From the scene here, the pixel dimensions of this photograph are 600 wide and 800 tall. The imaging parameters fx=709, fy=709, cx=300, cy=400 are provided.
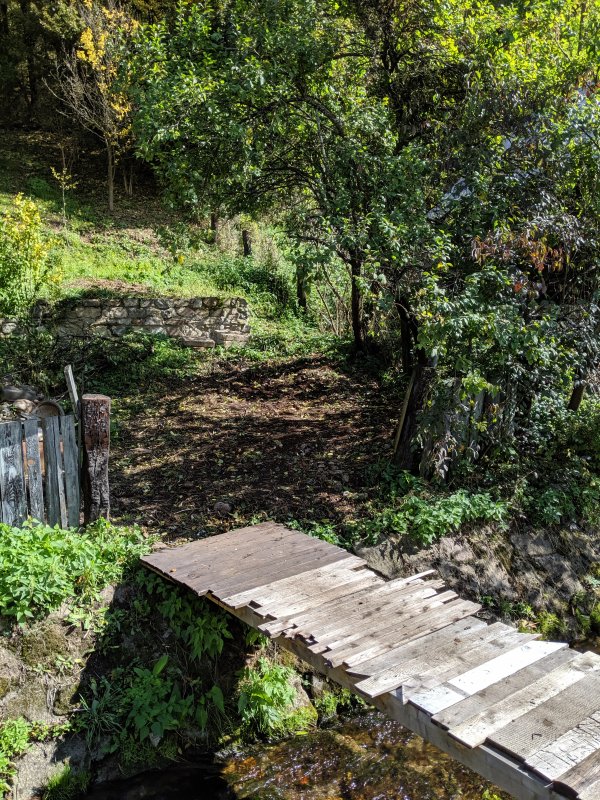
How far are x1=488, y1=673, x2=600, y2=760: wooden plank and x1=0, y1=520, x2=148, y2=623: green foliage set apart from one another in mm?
3225

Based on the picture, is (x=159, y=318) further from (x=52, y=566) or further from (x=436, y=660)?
(x=436, y=660)

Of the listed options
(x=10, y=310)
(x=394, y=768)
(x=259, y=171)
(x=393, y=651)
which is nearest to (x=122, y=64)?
(x=259, y=171)

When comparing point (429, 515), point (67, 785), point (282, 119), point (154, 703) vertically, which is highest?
point (282, 119)

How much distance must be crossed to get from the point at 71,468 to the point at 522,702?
392 centimetres

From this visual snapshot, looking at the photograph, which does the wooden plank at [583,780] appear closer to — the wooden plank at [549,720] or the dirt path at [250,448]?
the wooden plank at [549,720]

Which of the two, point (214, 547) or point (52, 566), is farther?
point (214, 547)

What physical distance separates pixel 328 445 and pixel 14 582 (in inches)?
168

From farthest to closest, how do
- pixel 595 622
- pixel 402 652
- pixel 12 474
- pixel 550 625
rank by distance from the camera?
pixel 595 622
pixel 550 625
pixel 12 474
pixel 402 652

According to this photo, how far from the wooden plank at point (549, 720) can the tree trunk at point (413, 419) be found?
3.66 m

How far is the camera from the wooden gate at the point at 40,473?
5566mm

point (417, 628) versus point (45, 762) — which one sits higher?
point (417, 628)

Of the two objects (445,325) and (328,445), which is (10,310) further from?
(445,325)

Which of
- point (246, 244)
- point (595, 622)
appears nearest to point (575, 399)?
point (595, 622)

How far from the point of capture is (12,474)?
5.59 m
